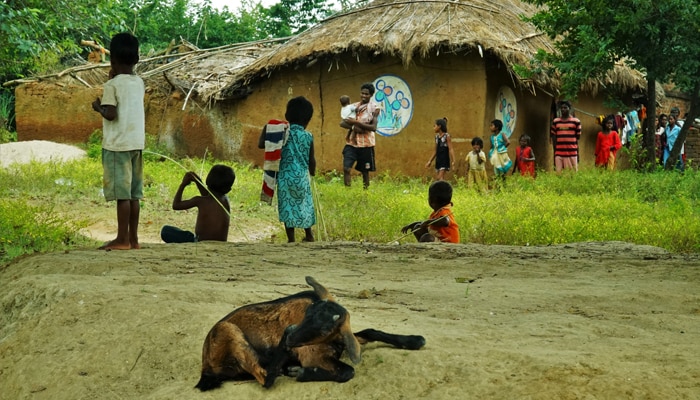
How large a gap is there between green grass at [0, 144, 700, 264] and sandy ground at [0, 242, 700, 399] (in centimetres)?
A: 176

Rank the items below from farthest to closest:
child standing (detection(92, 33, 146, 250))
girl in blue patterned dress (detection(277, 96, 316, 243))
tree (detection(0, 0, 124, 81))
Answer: tree (detection(0, 0, 124, 81)) → girl in blue patterned dress (detection(277, 96, 316, 243)) → child standing (detection(92, 33, 146, 250))

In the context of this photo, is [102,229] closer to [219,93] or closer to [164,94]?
[219,93]

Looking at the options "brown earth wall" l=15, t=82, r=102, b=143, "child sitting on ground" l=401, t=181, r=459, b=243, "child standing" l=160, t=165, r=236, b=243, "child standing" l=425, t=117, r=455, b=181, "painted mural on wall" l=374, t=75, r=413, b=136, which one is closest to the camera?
"child standing" l=160, t=165, r=236, b=243

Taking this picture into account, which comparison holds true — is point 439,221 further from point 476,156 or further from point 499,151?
point 499,151

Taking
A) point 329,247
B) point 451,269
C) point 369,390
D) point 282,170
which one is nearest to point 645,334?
point 369,390

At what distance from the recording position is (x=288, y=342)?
106 inches

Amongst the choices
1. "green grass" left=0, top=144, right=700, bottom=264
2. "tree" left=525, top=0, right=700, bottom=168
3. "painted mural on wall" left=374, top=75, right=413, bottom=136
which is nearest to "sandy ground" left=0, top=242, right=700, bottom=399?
"green grass" left=0, top=144, right=700, bottom=264

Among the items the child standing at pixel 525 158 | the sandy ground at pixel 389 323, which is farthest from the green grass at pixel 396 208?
the sandy ground at pixel 389 323

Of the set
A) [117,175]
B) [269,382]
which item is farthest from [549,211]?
[269,382]

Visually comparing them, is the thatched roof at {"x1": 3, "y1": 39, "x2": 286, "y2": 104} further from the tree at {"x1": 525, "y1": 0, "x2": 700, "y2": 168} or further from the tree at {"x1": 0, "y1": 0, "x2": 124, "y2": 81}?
the tree at {"x1": 525, "y1": 0, "x2": 700, "y2": 168}

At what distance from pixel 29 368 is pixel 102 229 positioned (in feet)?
17.9

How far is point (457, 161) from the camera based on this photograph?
1274cm

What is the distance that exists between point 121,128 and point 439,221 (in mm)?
2477

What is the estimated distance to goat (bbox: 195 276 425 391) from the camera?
270 centimetres
